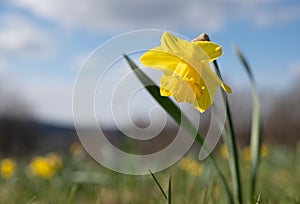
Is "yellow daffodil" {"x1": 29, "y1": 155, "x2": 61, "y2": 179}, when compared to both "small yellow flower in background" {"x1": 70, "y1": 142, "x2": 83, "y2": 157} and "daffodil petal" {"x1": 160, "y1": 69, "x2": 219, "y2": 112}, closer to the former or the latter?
"small yellow flower in background" {"x1": 70, "y1": 142, "x2": 83, "y2": 157}

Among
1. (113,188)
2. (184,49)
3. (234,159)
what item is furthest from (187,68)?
(113,188)

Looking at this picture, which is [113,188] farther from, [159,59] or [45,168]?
[159,59]

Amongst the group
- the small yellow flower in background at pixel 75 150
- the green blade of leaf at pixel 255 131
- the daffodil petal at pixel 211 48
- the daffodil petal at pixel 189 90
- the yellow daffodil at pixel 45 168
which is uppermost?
the daffodil petal at pixel 211 48

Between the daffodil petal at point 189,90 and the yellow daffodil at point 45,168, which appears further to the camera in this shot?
the yellow daffodil at point 45,168

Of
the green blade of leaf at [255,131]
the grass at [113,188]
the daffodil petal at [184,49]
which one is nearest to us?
the daffodil petal at [184,49]

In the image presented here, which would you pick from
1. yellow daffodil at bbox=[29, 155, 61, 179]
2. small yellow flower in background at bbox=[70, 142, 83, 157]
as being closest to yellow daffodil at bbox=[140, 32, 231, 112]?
yellow daffodil at bbox=[29, 155, 61, 179]

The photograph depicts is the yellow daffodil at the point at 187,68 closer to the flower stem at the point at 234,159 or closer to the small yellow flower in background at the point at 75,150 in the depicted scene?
the flower stem at the point at 234,159

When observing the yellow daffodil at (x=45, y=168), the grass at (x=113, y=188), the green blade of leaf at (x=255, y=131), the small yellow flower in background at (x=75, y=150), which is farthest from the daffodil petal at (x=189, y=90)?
the small yellow flower in background at (x=75, y=150)

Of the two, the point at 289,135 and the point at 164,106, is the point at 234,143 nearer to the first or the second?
the point at 164,106

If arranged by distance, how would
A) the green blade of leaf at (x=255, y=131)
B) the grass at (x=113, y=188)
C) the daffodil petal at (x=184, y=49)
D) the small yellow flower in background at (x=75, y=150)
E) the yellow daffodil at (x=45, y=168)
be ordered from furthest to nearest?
the small yellow flower in background at (x=75, y=150) → the yellow daffodil at (x=45, y=168) → the grass at (x=113, y=188) → the green blade of leaf at (x=255, y=131) → the daffodil petal at (x=184, y=49)

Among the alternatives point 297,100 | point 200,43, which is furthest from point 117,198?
point 297,100
